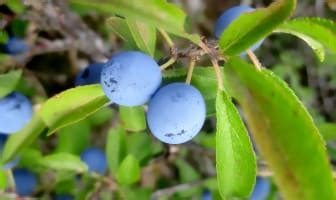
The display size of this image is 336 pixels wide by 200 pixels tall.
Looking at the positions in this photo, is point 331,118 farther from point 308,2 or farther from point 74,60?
point 74,60

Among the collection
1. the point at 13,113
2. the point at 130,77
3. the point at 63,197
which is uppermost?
the point at 130,77

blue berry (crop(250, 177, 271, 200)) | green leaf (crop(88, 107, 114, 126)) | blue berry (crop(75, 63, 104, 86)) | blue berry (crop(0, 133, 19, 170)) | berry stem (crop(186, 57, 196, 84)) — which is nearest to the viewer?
berry stem (crop(186, 57, 196, 84))

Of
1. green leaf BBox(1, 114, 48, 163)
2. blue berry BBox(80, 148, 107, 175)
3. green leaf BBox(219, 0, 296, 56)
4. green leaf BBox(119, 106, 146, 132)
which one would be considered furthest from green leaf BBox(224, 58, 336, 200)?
blue berry BBox(80, 148, 107, 175)

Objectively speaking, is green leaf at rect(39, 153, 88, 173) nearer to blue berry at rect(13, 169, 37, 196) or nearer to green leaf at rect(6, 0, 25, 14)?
blue berry at rect(13, 169, 37, 196)

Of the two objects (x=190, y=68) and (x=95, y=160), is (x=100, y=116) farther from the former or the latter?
(x=190, y=68)

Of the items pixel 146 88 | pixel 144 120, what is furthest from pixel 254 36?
pixel 144 120

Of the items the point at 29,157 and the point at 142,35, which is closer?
the point at 142,35

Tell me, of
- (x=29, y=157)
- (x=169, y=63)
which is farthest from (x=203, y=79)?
(x=29, y=157)
